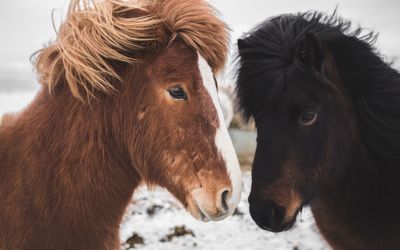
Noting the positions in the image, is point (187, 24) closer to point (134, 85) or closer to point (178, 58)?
point (178, 58)

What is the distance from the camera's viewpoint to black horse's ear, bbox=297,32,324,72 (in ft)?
8.04

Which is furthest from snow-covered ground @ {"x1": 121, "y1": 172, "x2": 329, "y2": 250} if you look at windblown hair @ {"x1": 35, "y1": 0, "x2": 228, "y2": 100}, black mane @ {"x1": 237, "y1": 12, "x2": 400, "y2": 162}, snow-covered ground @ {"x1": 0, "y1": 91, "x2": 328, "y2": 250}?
windblown hair @ {"x1": 35, "y1": 0, "x2": 228, "y2": 100}

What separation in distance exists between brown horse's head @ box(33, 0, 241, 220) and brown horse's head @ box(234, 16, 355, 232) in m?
0.56

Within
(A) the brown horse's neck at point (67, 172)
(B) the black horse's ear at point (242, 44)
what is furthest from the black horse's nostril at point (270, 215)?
(B) the black horse's ear at point (242, 44)

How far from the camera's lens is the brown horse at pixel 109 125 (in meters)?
1.97

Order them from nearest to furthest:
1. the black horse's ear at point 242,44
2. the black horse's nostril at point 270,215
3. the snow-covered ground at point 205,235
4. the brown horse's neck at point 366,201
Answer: the black horse's nostril at point 270,215 < the brown horse's neck at point 366,201 < the black horse's ear at point 242,44 < the snow-covered ground at point 205,235

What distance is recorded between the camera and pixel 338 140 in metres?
2.54

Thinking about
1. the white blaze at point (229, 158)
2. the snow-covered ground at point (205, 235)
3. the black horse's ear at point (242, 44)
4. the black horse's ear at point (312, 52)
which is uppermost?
the black horse's ear at point (312, 52)

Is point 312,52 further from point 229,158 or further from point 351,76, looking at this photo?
point 229,158

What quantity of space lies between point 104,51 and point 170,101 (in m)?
0.48

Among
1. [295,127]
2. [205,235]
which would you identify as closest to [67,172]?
[295,127]

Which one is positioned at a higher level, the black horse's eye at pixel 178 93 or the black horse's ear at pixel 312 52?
the black horse's ear at pixel 312 52

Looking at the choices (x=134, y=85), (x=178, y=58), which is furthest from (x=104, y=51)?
(x=178, y=58)

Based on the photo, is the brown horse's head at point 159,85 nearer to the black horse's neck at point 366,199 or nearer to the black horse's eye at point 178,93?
the black horse's eye at point 178,93
